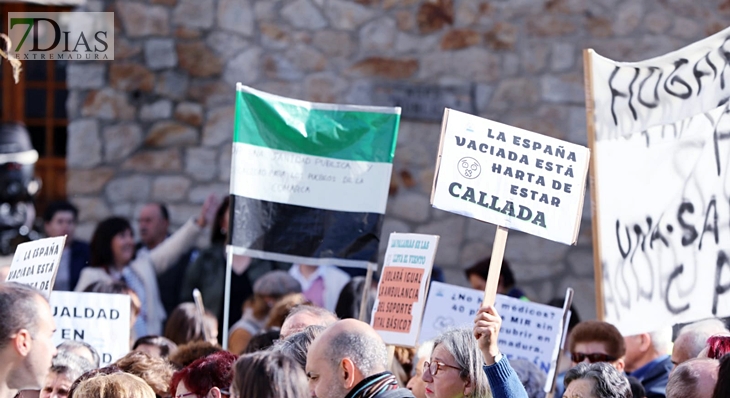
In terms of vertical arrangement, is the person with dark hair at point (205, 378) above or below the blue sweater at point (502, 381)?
below

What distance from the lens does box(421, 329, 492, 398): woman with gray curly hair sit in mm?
3988

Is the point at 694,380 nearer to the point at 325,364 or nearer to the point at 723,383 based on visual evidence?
the point at 723,383

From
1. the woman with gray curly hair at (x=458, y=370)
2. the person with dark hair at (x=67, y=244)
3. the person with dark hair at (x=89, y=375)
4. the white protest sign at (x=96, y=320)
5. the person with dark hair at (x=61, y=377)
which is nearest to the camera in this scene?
the woman with gray curly hair at (x=458, y=370)

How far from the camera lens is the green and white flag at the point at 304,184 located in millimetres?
6234

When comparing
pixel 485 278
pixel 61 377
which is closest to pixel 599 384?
pixel 61 377

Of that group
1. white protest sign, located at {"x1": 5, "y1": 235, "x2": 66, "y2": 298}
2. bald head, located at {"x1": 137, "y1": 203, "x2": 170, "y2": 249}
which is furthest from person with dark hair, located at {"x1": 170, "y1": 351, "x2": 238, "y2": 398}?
bald head, located at {"x1": 137, "y1": 203, "x2": 170, "y2": 249}

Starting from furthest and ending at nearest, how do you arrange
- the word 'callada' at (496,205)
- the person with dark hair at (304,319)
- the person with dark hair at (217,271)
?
the person with dark hair at (217,271)
the person with dark hair at (304,319)
the word 'callada' at (496,205)

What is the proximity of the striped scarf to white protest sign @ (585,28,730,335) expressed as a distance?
203 cm

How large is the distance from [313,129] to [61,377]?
220 centimetres

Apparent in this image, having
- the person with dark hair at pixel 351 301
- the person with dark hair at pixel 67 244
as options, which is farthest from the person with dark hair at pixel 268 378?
the person with dark hair at pixel 67 244

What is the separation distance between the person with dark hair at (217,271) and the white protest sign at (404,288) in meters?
2.72

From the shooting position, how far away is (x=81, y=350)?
16.8 ft

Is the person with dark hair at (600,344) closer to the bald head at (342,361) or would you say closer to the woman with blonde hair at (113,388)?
the bald head at (342,361)

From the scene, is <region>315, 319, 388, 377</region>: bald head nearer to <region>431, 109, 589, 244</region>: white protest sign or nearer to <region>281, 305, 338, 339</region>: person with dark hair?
<region>431, 109, 589, 244</region>: white protest sign
